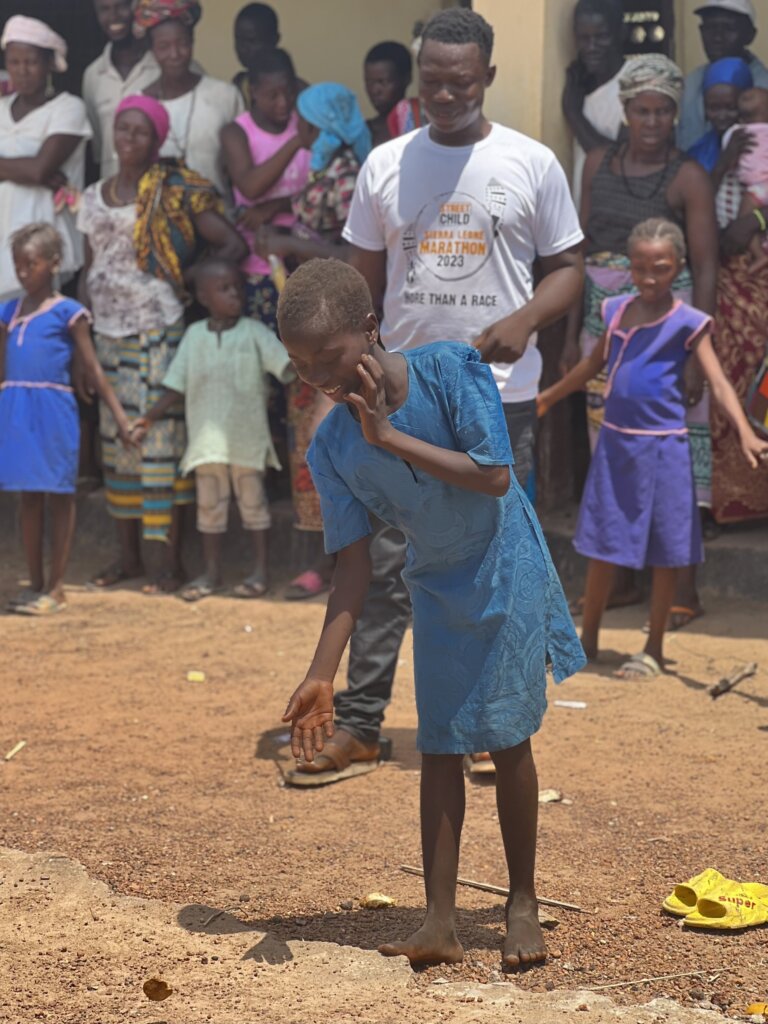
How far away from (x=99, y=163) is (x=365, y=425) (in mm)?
5650

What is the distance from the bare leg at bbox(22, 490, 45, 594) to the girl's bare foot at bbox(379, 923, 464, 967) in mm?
4464

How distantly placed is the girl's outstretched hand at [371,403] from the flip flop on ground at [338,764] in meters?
1.82

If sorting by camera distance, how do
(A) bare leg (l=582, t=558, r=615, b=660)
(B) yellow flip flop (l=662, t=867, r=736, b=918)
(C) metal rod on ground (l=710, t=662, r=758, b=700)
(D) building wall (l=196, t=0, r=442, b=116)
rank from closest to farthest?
(B) yellow flip flop (l=662, t=867, r=736, b=918), (C) metal rod on ground (l=710, t=662, r=758, b=700), (A) bare leg (l=582, t=558, r=615, b=660), (D) building wall (l=196, t=0, r=442, b=116)

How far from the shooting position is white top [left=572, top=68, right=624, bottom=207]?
702 centimetres

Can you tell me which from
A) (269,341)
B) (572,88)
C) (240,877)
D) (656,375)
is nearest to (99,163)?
(269,341)

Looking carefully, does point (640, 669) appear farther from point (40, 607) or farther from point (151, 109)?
point (151, 109)

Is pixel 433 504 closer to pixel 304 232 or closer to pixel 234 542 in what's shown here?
pixel 304 232

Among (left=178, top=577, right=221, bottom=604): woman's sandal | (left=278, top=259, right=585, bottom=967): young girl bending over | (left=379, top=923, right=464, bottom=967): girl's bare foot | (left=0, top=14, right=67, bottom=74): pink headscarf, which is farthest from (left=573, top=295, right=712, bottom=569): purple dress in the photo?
(left=0, top=14, right=67, bottom=74): pink headscarf

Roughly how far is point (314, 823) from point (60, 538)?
338cm

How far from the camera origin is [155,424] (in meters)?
7.51

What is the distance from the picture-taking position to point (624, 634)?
21.2 feet

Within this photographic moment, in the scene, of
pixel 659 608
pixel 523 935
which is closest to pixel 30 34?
pixel 659 608

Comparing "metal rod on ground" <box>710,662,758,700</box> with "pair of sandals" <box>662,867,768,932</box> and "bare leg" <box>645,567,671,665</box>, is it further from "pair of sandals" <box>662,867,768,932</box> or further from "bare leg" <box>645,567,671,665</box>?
"pair of sandals" <box>662,867,768,932</box>

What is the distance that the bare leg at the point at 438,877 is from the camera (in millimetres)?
3301
